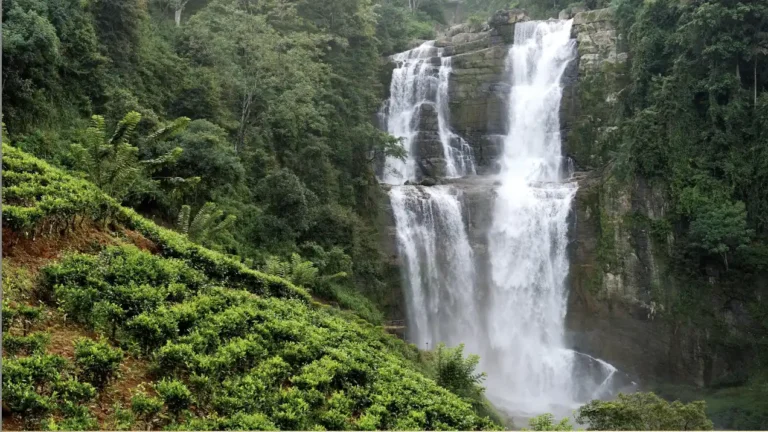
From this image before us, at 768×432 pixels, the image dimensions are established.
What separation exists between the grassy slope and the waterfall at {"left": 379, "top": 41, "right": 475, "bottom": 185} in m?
22.4

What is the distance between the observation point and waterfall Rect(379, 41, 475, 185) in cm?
3044

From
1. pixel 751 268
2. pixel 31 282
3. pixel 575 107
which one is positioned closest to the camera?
pixel 31 282

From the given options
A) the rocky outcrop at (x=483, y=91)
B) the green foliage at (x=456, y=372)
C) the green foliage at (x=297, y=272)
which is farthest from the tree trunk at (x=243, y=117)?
the rocky outcrop at (x=483, y=91)

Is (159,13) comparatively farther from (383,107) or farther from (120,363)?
(120,363)

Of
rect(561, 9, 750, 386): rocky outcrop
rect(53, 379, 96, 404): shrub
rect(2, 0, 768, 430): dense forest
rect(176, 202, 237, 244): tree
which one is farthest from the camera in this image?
rect(561, 9, 750, 386): rocky outcrop

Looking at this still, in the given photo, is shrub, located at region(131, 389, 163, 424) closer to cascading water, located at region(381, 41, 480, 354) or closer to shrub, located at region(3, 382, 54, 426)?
shrub, located at region(3, 382, 54, 426)

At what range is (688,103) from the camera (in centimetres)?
2278

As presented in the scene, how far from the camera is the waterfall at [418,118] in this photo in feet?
99.9

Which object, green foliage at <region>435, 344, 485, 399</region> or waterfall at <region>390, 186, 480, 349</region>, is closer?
green foliage at <region>435, 344, 485, 399</region>

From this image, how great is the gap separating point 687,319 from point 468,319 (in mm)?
8926

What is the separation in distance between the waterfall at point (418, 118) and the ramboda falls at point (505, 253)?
115mm

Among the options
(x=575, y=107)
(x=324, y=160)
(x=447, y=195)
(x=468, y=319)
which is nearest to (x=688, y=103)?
(x=575, y=107)

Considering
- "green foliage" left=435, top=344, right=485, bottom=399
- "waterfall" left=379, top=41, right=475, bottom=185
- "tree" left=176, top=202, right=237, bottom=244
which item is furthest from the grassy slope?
"waterfall" left=379, top=41, right=475, bottom=185

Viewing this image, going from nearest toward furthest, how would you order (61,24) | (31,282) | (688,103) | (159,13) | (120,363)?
1. (120,363)
2. (31,282)
3. (61,24)
4. (688,103)
5. (159,13)
